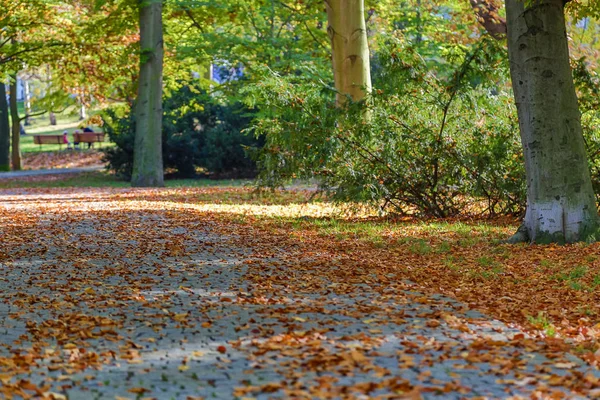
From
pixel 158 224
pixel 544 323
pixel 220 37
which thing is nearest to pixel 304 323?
pixel 544 323

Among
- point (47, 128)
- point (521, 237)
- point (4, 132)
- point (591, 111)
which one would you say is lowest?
point (521, 237)

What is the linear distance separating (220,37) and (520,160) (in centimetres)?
1479

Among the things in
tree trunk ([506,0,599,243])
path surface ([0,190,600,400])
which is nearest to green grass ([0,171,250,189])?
tree trunk ([506,0,599,243])

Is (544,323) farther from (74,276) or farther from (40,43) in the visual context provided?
(40,43)

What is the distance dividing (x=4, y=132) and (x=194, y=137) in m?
9.13

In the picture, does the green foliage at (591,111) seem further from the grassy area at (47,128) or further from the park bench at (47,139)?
the grassy area at (47,128)

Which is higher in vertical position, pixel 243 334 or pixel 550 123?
pixel 550 123

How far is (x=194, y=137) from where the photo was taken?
96.5 feet

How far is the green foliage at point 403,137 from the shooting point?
13.8m

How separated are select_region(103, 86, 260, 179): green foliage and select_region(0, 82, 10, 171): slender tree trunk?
5.33 metres

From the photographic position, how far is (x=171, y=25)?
2956cm

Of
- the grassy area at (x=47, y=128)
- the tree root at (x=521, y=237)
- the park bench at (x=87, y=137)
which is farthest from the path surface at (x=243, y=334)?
the grassy area at (x=47, y=128)

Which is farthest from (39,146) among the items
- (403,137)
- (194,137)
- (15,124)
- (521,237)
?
(521,237)

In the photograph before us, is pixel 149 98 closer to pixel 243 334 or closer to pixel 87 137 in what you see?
pixel 87 137
